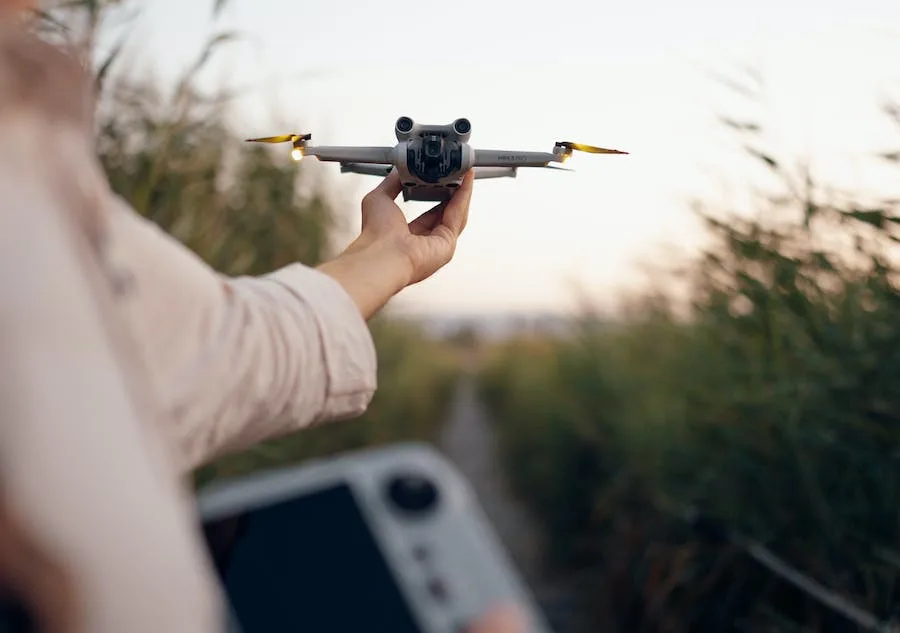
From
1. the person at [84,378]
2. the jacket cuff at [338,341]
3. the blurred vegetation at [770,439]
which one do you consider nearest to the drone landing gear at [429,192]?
the jacket cuff at [338,341]

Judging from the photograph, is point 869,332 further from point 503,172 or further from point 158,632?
point 158,632

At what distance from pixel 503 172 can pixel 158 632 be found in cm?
61

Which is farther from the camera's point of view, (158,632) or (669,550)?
(669,550)

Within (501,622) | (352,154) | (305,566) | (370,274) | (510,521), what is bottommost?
(510,521)

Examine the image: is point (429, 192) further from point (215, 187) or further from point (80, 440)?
point (215, 187)

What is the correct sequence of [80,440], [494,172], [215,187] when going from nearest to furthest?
[80,440] < [494,172] < [215,187]

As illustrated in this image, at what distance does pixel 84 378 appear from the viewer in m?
0.52

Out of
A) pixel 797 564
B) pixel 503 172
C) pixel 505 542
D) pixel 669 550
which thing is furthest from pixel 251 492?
pixel 505 542

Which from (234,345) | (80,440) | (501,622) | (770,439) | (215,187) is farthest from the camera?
(215,187)

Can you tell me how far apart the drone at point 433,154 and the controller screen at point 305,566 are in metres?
0.77

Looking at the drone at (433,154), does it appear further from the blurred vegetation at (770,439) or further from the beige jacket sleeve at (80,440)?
the blurred vegetation at (770,439)

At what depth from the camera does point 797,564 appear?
3.36 meters

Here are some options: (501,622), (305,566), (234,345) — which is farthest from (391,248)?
(305,566)

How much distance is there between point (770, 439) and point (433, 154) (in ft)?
9.30
